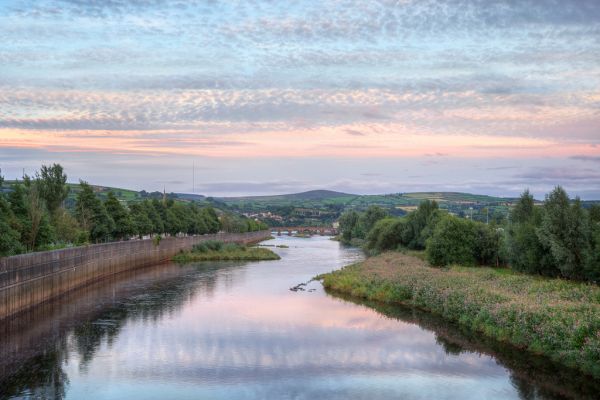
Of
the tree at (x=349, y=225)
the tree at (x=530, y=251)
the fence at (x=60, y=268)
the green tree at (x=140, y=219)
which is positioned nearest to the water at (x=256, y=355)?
the fence at (x=60, y=268)

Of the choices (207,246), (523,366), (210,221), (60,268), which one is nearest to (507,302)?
(523,366)

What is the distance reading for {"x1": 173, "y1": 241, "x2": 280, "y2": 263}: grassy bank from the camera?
313 ft

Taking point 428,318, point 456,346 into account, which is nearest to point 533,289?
point 428,318

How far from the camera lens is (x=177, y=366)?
2889 cm

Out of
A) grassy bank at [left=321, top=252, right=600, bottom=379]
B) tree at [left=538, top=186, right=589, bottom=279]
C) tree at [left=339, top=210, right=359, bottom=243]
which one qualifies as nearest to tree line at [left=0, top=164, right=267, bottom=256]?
grassy bank at [left=321, top=252, right=600, bottom=379]

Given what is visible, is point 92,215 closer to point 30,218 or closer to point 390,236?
point 30,218

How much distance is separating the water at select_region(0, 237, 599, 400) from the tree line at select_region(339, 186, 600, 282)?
12.7m

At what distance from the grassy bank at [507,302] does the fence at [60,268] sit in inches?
895

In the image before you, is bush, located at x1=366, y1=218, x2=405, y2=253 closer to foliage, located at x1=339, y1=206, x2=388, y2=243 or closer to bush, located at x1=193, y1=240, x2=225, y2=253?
bush, located at x1=193, y1=240, x2=225, y2=253

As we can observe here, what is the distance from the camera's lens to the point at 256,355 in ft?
102

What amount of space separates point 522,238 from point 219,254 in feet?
181

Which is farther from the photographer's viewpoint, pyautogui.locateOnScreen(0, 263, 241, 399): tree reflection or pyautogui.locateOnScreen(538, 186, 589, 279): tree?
pyautogui.locateOnScreen(538, 186, 589, 279): tree

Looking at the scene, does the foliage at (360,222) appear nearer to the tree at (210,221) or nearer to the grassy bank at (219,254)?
the tree at (210,221)

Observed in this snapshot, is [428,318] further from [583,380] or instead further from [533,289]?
[583,380]
